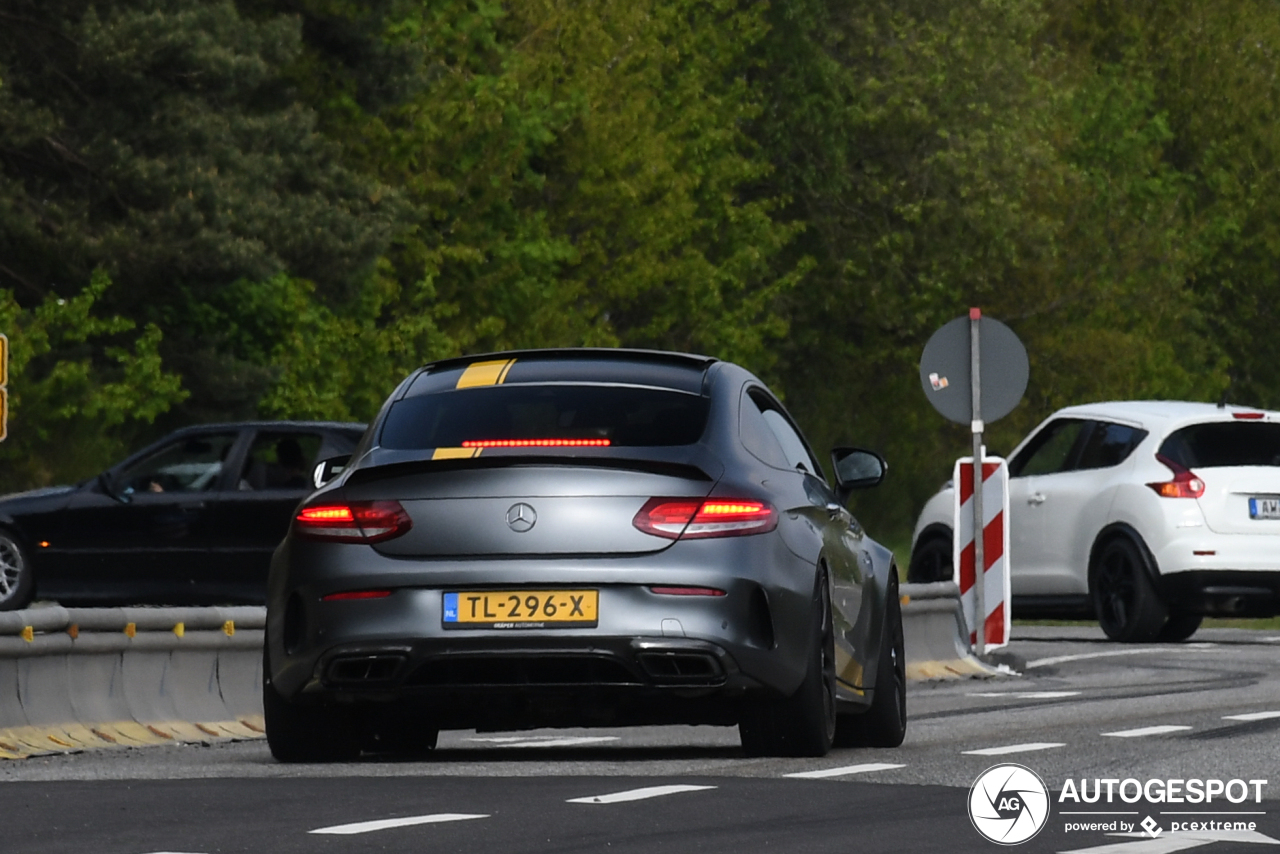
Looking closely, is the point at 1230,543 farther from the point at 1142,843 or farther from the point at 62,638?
the point at 1142,843

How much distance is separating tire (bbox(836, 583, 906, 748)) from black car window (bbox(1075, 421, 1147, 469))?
34.8 feet

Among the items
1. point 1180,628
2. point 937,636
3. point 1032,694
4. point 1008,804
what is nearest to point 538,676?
point 1008,804

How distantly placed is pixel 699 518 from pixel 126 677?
402 centimetres

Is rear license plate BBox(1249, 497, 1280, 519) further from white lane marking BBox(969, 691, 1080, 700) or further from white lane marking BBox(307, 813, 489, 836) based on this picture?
white lane marking BBox(307, 813, 489, 836)

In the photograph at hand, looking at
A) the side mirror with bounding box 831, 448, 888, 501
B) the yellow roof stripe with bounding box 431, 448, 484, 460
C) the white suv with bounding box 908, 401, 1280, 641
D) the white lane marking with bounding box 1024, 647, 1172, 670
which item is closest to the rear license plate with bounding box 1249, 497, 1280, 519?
the white suv with bounding box 908, 401, 1280, 641

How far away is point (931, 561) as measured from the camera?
980 inches

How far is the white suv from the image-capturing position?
22812 millimetres

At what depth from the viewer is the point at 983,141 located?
56250 millimetres

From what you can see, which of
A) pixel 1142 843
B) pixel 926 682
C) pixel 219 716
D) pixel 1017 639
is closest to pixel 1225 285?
pixel 1017 639

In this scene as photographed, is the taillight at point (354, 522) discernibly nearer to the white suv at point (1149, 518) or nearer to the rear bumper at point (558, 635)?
the rear bumper at point (558, 635)

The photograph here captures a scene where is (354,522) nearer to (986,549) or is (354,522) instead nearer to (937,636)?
(937,636)

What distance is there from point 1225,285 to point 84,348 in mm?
36307

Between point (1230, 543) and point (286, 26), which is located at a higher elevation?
point (286, 26)

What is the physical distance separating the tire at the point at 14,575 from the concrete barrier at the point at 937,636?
7.39 meters
